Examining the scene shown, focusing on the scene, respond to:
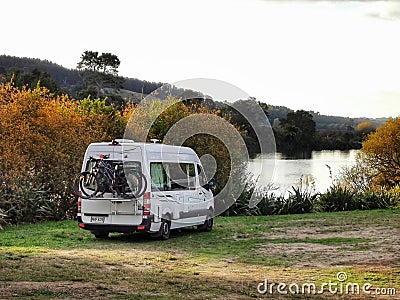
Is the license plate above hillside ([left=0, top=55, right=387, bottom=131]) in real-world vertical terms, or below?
below

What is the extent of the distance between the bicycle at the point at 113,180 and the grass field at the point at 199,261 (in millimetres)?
1075

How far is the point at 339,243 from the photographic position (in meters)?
13.3

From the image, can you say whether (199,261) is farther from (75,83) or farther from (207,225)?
(75,83)

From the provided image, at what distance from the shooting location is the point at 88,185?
13234 mm

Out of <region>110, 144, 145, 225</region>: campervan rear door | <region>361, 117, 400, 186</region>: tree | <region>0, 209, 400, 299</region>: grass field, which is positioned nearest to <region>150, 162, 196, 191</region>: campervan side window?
<region>110, 144, 145, 225</region>: campervan rear door

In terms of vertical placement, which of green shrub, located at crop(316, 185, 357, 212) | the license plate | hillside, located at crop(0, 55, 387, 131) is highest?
hillside, located at crop(0, 55, 387, 131)

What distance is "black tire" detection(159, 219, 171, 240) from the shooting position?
538 inches

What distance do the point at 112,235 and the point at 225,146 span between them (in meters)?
9.80

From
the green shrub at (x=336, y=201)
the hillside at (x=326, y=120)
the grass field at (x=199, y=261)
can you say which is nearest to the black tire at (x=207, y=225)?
the grass field at (x=199, y=261)

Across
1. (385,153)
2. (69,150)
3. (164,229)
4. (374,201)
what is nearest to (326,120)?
(385,153)

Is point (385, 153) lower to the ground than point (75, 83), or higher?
lower

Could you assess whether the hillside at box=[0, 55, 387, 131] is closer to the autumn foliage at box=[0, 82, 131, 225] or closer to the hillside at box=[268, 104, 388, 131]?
the hillside at box=[268, 104, 388, 131]

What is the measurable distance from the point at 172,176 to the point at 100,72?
6489 centimetres

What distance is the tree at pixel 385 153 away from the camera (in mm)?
31297
